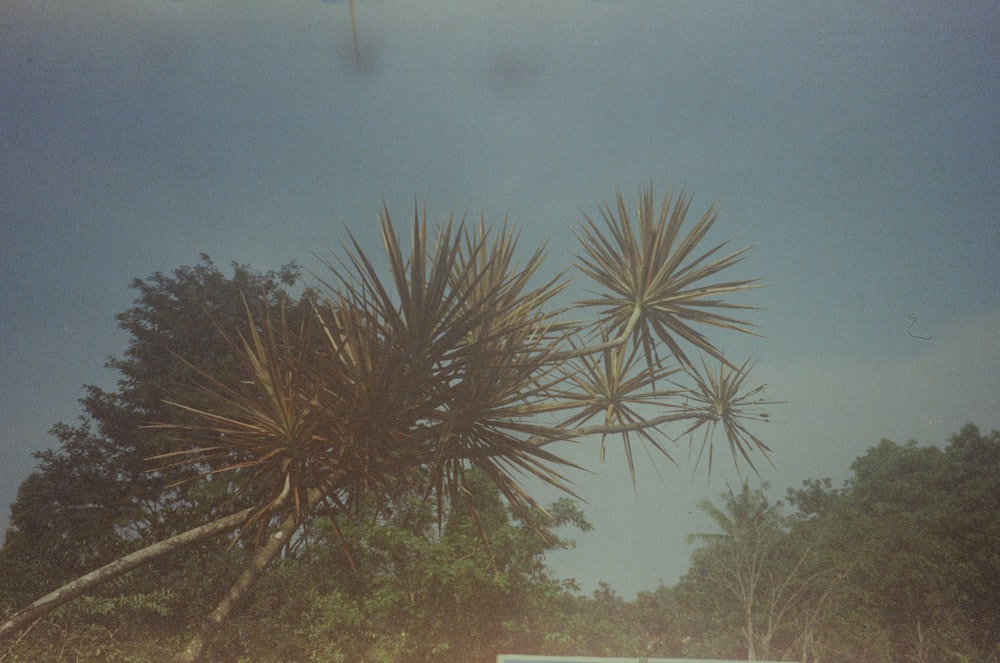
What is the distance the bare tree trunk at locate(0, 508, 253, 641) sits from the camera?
2047mm

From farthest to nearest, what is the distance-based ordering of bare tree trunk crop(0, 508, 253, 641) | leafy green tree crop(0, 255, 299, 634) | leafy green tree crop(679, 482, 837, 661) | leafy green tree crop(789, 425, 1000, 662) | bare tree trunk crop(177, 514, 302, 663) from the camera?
leafy green tree crop(679, 482, 837, 661), leafy green tree crop(789, 425, 1000, 662), leafy green tree crop(0, 255, 299, 634), bare tree trunk crop(177, 514, 302, 663), bare tree trunk crop(0, 508, 253, 641)

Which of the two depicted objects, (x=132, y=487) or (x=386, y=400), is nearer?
(x=386, y=400)

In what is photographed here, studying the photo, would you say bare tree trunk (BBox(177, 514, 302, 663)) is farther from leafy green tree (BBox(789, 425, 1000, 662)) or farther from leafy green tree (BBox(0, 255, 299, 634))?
leafy green tree (BBox(789, 425, 1000, 662))

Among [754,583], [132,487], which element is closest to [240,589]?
[132,487]

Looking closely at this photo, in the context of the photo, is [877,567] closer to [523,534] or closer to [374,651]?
[523,534]

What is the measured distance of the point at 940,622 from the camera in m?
12.1

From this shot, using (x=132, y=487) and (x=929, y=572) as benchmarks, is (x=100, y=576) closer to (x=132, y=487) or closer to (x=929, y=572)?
(x=132, y=487)

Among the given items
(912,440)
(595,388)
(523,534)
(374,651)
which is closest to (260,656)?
(374,651)

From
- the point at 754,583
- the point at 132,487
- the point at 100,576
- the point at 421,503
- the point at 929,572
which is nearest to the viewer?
the point at 100,576

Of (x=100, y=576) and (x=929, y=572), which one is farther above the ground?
(x=929, y=572)

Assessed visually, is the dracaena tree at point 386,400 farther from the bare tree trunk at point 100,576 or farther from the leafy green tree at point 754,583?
the leafy green tree at point 754,583

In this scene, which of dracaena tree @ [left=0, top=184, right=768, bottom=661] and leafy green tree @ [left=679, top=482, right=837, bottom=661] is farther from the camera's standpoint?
leafy green tree @ [left=679, top=482, right=837, bottom=661]

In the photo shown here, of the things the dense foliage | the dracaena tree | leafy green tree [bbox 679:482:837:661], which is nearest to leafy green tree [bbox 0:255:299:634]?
the dense foliage

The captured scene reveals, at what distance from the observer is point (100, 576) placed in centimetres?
216
